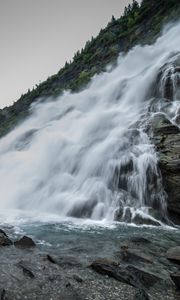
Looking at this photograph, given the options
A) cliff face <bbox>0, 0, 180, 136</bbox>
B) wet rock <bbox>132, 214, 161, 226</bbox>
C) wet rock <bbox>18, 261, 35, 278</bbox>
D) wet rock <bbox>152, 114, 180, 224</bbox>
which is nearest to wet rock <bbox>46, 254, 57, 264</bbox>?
wet rock <bbox>18, 261, 35, 278</bbox>

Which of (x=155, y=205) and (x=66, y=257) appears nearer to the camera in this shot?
(x=66, y=257)

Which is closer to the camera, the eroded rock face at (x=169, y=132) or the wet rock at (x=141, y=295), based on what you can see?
the wet rock at (x=141, y=295)

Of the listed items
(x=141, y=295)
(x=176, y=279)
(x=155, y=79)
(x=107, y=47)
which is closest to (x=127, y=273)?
(x=141, y=295)

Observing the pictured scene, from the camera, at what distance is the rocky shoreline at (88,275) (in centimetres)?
695

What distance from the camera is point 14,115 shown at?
78.6 meters

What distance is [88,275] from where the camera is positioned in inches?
321

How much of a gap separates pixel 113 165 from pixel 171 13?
167 ft

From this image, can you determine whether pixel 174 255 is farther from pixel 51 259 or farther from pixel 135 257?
pixel 51 259

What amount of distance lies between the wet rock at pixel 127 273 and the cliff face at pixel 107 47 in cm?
5538

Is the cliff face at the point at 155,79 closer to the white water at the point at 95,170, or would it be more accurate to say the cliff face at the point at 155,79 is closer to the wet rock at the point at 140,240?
the white water at the point at 95,170

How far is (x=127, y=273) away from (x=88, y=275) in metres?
1.15

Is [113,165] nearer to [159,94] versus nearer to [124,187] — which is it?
[124,187]

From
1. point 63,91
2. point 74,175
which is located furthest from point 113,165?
point 63,91

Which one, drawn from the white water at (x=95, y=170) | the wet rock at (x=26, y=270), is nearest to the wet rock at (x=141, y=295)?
the wet rock at (x=26, y=270)
